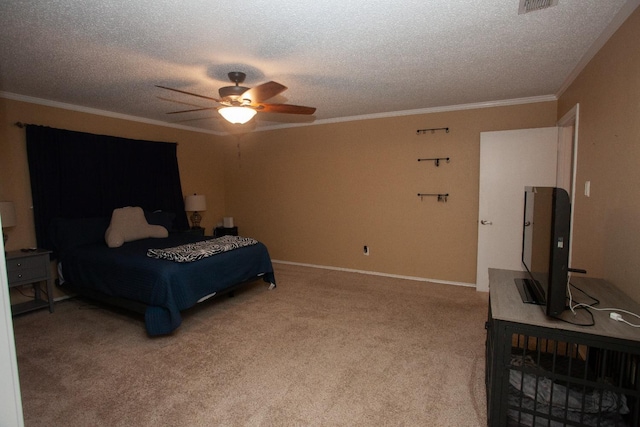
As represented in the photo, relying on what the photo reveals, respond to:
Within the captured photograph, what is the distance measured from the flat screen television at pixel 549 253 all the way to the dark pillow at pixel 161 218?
14.7 ft

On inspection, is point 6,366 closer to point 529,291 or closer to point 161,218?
point 529,291

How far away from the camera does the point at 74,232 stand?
12.8 ft

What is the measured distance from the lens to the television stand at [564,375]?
148 cm

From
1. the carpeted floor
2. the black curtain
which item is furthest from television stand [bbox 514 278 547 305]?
the black curtain

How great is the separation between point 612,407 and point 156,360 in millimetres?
2928

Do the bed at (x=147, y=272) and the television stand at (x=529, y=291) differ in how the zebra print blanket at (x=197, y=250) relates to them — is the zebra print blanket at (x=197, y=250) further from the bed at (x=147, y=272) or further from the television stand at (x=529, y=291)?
the television stand at (x=529, y=291)

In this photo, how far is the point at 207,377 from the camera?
2.36 metres

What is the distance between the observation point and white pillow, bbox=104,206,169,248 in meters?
3.88

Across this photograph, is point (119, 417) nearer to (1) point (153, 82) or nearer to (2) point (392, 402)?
(2) point (392, 402)

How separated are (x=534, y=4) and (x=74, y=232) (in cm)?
490

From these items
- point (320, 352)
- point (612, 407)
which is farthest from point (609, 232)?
point (320, 352)

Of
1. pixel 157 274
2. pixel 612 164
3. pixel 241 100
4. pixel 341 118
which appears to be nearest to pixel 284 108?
pixel 241 100

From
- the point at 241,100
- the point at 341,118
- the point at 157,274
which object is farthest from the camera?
the point at 341,118

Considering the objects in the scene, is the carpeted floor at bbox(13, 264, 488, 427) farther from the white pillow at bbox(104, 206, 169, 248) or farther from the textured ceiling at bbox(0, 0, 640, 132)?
the textured ceiling at bbox(0, 0, 640, 132)
